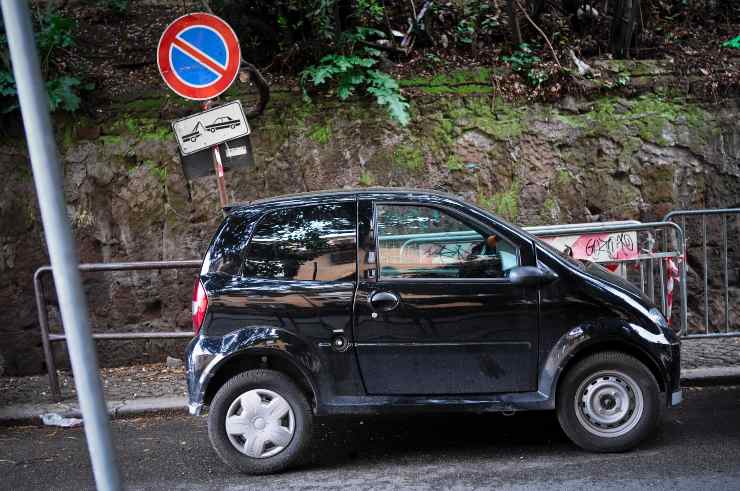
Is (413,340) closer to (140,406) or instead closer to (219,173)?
(219,173)

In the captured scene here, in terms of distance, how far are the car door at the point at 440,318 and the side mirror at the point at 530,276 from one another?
0.20ft

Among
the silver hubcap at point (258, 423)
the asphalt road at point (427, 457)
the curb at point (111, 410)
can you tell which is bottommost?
the asphalt road at point (427, 457)

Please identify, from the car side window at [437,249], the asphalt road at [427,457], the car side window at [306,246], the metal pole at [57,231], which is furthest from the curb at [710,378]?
the metal pole at [57,231]

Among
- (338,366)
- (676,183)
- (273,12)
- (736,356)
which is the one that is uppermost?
(273,12)

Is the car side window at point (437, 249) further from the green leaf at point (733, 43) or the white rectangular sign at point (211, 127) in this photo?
the green leaf at point (733, 43)

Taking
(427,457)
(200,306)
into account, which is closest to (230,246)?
(200,306)

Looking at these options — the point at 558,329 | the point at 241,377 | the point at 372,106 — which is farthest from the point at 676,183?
the point at 241,377

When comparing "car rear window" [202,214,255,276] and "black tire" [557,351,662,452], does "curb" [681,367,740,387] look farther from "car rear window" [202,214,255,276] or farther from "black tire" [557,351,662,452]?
"car rear window" [202,214,255,276]

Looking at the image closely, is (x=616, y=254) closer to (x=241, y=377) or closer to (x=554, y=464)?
(x=554, y=464)

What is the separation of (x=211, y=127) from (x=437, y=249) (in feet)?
8.60

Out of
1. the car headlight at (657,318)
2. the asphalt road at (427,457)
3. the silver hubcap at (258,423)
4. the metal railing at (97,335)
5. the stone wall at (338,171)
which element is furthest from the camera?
the stone wall at (338,171)

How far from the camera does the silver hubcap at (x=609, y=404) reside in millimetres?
4824

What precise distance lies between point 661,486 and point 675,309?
14.0 feet

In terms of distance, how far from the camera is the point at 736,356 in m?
7.04
